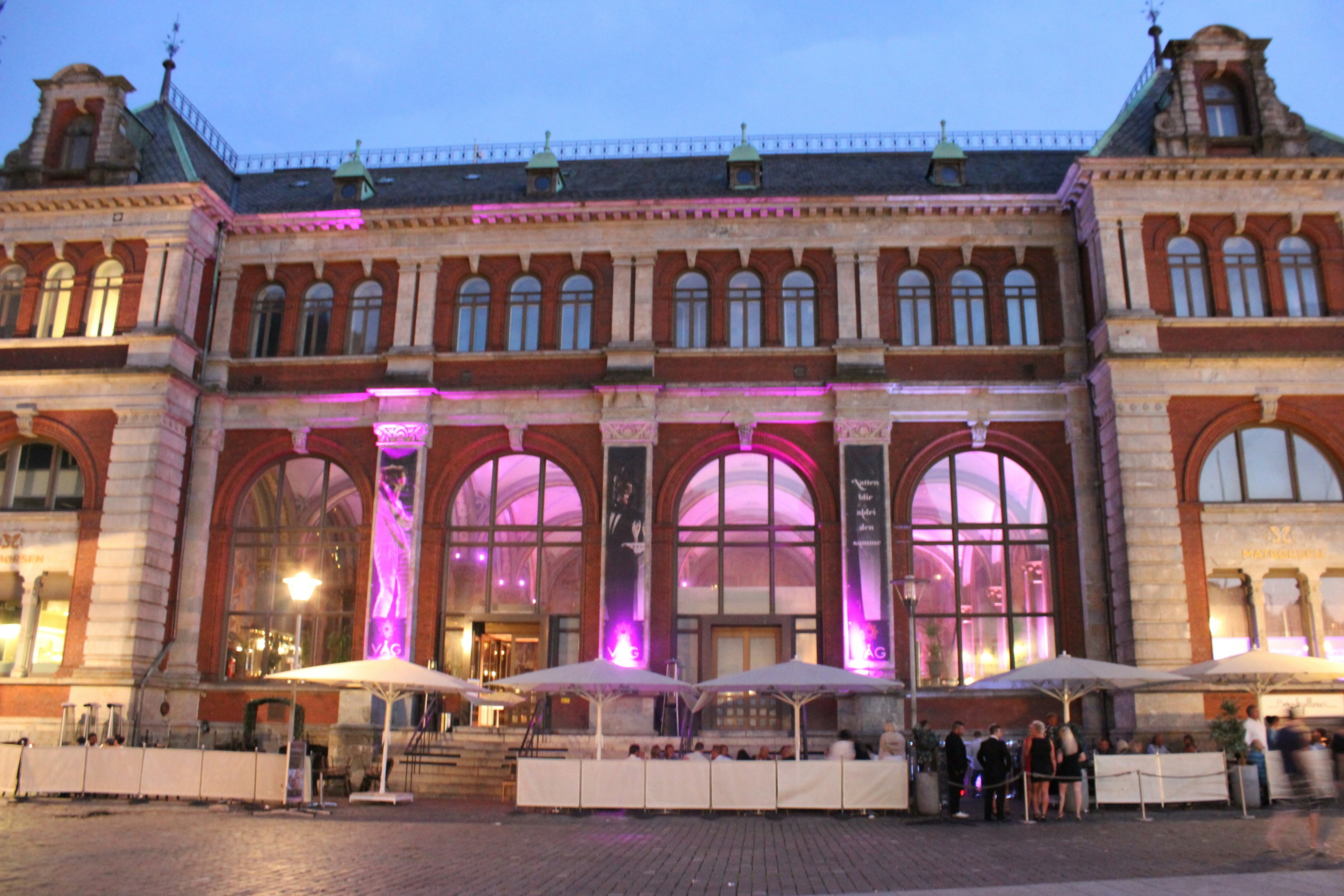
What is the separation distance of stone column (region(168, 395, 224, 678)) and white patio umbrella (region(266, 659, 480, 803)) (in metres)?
6.61

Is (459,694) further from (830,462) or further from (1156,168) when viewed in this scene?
(1156,168)

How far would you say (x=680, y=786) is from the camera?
20.0m

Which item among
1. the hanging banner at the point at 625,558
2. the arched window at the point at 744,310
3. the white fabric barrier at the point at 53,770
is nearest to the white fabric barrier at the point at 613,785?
the hanging banner at the point at 625,558

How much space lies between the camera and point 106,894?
36.3 feet

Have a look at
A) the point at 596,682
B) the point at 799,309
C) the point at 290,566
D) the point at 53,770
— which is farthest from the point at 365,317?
the point at 596,682

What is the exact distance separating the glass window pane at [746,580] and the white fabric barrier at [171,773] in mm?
12332

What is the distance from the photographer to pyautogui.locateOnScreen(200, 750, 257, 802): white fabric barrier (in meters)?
20.9

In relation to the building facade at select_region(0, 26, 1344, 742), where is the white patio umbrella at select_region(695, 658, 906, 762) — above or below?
below

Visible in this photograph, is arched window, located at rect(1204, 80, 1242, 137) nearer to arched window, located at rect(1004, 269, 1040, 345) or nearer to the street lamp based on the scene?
arched window, located at rect(1004, 269, 1040, 345)

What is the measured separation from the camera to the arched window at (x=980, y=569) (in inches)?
1064

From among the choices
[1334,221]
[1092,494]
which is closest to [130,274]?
[1092,494]

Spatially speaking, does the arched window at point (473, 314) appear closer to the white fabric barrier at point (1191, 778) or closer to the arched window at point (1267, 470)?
the arched window at point (1267, 470)

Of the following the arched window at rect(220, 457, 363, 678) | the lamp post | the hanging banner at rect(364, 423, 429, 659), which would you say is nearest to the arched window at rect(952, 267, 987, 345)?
the hanging banner at rect(364, 423, 429, 659)

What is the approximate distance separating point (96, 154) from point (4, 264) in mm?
3885
